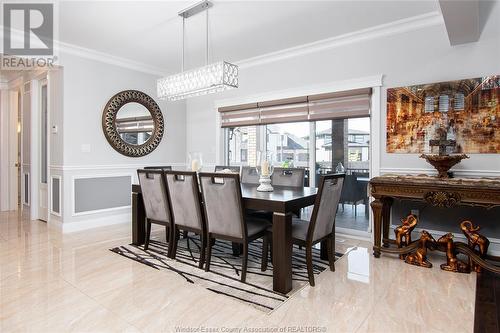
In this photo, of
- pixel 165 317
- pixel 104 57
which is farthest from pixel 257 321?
pixel 104 57

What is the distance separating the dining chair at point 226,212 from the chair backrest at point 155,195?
0.64 m

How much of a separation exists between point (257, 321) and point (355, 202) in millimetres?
2624

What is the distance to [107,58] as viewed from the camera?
460 cm

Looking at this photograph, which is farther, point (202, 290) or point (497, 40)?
point (497, 40)

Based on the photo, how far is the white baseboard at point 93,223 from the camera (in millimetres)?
4238

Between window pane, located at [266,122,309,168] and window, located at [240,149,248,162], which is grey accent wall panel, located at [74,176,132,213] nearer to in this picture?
window, located at [240,149,248,162]

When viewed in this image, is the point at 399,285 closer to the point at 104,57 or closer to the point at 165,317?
the point at 165,317

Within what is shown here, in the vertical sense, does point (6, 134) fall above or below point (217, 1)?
below

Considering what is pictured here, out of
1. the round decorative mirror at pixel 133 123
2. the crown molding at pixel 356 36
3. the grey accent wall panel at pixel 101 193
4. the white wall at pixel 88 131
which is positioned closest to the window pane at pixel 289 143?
the crown molding at pixel 356 36

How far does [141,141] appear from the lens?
5105mm

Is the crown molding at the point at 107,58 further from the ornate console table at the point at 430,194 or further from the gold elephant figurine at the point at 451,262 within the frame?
the gold elephant figurine at the point at 451,262

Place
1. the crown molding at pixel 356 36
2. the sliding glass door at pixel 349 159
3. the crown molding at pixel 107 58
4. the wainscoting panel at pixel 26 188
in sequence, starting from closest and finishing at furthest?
the crown molding at pixel 356 36 < the sliding glass door at pixel 349 159 < the crown molding at pixel 107 58 < the wainscoting panel at pixel 26 188

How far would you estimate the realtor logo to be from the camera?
10.3 ft

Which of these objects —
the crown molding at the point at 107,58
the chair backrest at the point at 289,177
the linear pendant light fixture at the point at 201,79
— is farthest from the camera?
the crown molding at the point at 107,58
